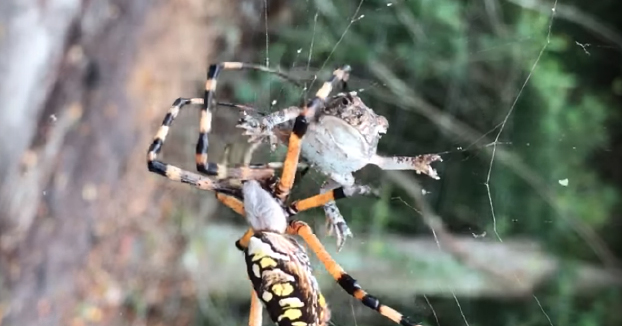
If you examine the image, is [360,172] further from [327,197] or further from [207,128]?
[207,128]

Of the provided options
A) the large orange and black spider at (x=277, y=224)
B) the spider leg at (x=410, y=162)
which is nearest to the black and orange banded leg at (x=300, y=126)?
the large orange and black spider at (x=277, y=224)

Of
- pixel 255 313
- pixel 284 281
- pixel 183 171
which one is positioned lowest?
pixel 255 313

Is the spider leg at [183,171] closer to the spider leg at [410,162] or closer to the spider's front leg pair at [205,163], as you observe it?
the spider's front leg pair at [205,163]

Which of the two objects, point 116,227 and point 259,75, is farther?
point 116,227

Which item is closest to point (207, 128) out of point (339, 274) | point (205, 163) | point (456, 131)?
point (205, 163)

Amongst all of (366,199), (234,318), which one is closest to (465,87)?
(366,199)

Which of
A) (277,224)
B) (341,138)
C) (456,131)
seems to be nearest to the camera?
(341,138)

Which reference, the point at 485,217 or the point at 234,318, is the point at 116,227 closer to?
the point at 234,318
